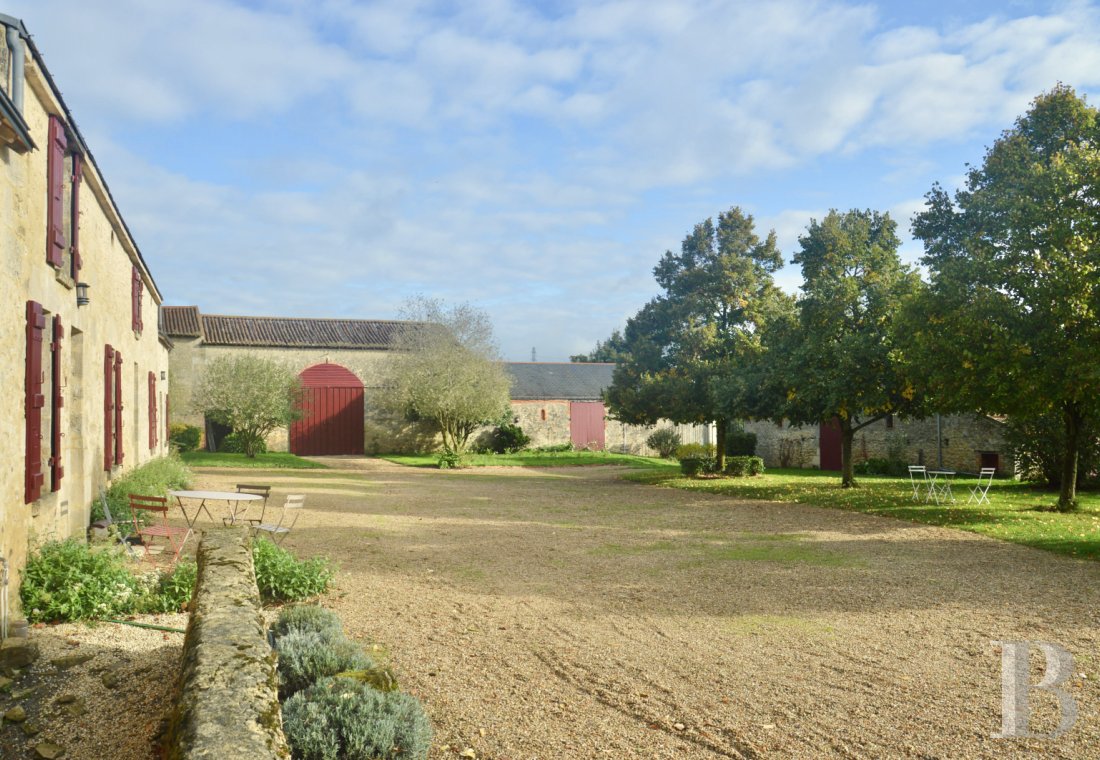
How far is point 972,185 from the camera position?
18.1 m

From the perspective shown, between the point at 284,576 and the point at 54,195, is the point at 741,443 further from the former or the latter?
the point at 54,195

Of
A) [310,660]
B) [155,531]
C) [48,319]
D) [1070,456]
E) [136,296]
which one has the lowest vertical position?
[310,660]

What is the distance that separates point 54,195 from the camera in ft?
23.6

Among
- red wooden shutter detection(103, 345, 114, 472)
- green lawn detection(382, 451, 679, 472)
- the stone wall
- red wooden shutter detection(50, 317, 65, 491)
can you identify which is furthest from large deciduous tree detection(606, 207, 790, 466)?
red wooden shutter detection(50, 317, 65, 491)

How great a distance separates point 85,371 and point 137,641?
4.73 m

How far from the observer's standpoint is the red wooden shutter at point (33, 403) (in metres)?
6.09

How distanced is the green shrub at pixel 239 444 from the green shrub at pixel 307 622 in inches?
922

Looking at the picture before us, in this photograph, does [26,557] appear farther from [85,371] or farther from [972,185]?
[972,185]

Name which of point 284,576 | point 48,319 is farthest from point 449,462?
point 48,319

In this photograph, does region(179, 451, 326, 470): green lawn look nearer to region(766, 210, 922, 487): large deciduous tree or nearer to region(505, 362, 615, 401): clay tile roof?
region(505, 362, 615, 401): clay tile roof

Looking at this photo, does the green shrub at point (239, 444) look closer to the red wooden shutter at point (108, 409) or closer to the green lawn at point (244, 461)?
the green lawn at point (244, 461)

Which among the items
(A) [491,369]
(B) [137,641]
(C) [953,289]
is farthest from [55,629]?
(A) [491,369]

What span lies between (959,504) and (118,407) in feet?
46.7

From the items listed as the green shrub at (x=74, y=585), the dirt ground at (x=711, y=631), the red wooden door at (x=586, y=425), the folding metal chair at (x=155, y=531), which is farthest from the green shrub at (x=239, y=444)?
the green shrub at (x=74, y=585)
